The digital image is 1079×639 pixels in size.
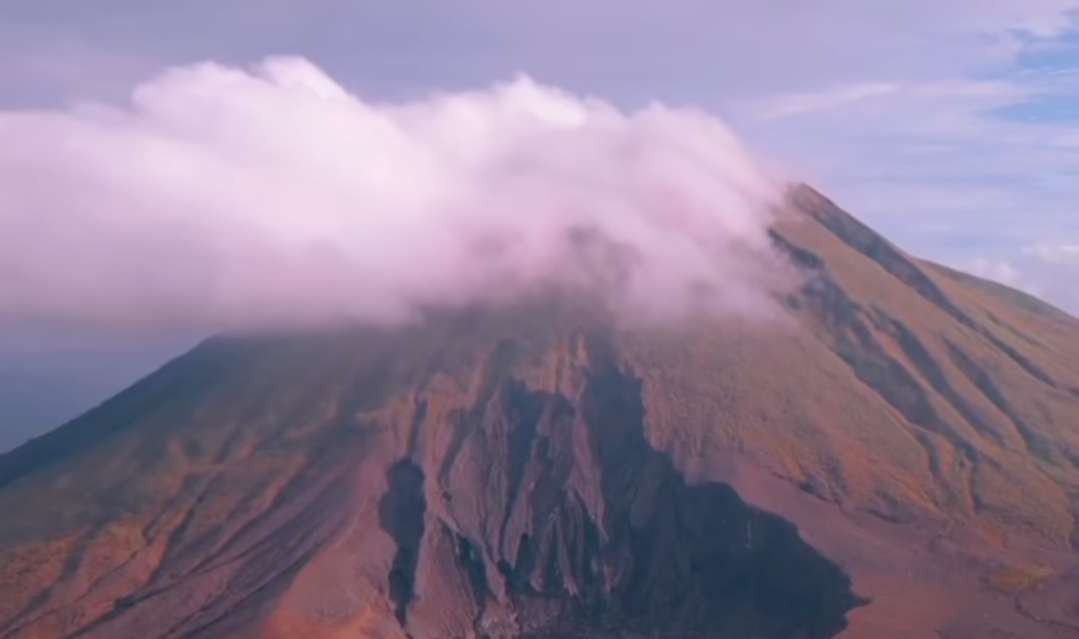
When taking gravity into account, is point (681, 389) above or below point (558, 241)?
below

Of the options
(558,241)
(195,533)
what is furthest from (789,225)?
(195,533)

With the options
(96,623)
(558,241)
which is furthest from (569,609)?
(558,241)

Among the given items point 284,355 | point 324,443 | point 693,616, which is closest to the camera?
point 693,616

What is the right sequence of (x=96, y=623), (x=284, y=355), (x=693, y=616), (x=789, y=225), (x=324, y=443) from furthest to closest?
(x=789, y=225), (x=284, y=355), (x=324, y=443), (x=693, y=616), (x=96, y=623)

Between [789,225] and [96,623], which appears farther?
[789,225]

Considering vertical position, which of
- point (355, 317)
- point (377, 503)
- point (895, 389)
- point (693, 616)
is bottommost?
point (693, 616)

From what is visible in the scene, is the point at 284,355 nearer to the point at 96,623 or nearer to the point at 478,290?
the point at 478,290
